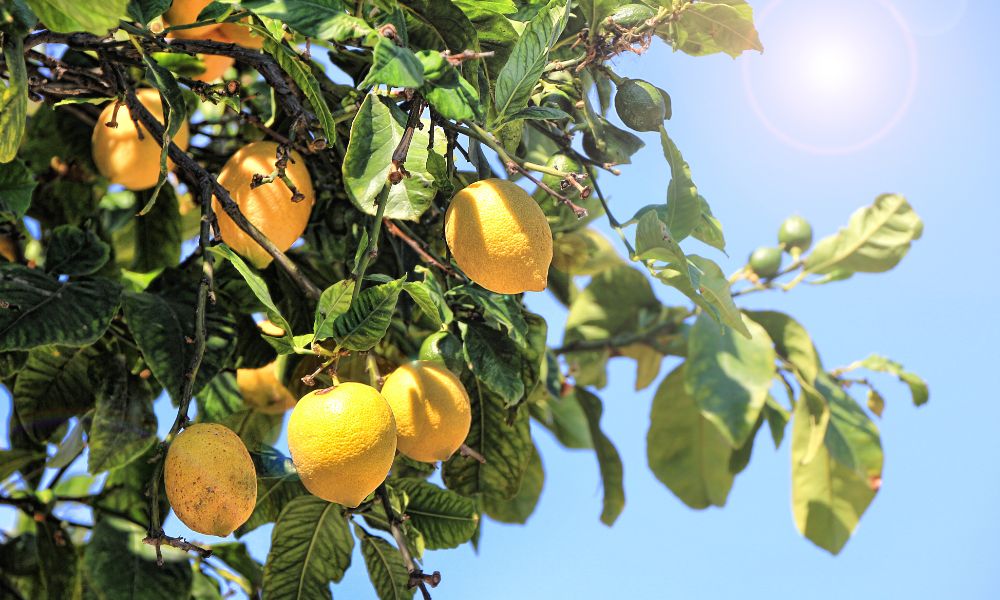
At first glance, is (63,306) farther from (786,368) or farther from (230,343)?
(786,368)

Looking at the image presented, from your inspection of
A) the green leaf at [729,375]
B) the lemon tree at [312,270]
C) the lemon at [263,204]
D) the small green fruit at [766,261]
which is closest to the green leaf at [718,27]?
the lemon tree at [312,270]

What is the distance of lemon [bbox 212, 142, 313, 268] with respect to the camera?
0.81 metres

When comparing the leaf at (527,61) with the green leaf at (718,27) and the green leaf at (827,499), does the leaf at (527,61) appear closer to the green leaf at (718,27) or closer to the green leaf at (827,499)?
the green leaf at (718,27)

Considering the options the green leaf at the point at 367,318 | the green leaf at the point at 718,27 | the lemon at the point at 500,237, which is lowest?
the green leaf at the point at 367,318

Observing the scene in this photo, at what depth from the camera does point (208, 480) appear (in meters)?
0.67

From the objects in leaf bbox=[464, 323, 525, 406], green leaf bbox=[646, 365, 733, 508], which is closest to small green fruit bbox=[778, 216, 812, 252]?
green leaf bbox=[646, 365, 733, 508]

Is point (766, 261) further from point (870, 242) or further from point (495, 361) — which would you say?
point (495, 361)

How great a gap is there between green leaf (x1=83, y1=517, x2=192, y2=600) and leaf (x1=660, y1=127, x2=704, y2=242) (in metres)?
0.59

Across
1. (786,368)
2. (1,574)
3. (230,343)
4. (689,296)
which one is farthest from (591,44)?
(1,574)

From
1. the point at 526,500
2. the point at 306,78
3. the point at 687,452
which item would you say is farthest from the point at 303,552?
the point at 687,452

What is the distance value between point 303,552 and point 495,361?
0.26 metres

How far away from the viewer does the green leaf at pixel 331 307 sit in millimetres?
709

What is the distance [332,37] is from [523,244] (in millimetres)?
197

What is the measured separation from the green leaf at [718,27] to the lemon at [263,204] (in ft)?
1.16
